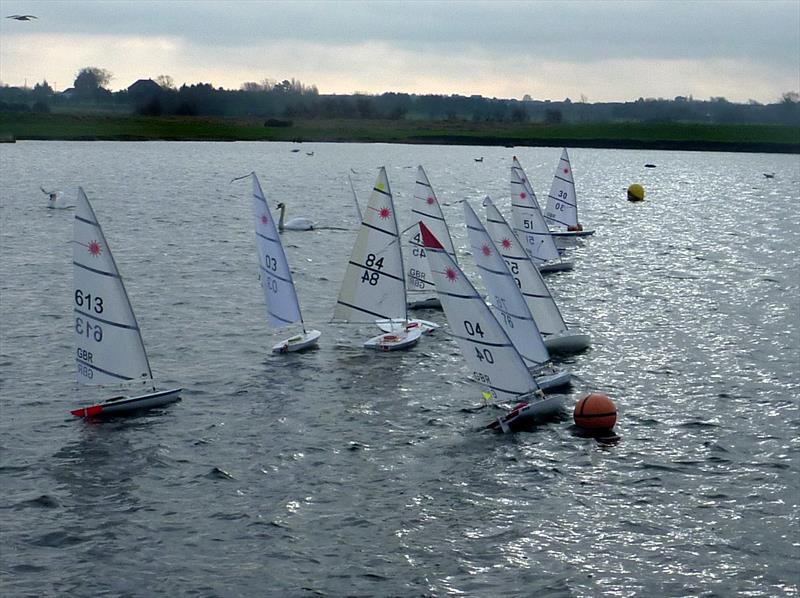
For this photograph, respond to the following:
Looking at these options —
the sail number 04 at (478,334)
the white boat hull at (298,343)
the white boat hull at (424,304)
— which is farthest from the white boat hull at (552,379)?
the white boat hull at (424,304)

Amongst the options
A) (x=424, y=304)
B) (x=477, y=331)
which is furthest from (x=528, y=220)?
(x=477, y=331)

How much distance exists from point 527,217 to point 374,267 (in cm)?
1911

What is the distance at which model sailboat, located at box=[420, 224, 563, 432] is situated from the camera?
30547 millimetres

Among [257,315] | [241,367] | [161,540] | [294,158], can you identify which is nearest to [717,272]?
[257,315]

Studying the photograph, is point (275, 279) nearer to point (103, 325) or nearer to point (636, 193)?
point (103, 325)

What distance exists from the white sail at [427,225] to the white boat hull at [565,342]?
5612 millimetres

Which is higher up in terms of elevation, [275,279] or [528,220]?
[528,220]

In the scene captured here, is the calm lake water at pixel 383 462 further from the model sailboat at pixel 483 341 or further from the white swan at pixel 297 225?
the white swan at pixel 297 225

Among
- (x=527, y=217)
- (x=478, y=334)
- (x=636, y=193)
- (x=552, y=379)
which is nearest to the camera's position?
(x=478, y=334)

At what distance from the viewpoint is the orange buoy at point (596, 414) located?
30.6 metres

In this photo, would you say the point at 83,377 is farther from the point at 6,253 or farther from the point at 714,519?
the point at 6,253

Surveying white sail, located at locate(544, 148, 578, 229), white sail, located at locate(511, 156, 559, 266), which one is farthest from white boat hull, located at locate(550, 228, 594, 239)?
white sail, located at locate(511, 156, 559, 266)

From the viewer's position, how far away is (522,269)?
38.3 meters

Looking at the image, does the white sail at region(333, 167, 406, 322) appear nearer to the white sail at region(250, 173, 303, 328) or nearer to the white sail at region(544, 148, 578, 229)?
the white sail at region(250, 173, 303, 328)
